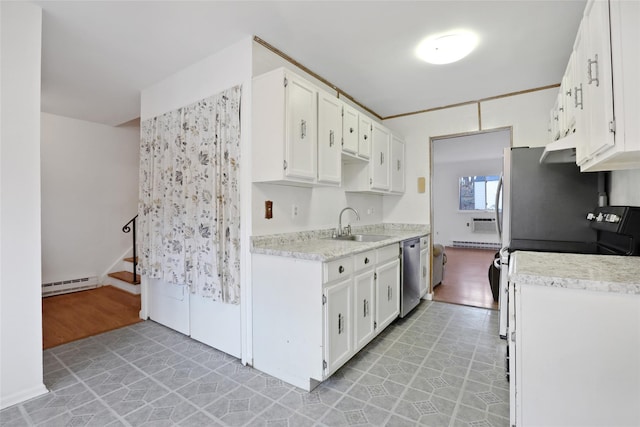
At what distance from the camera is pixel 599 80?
3.77 ft

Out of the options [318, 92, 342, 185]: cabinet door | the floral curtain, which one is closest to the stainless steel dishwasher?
[318, 92, 342, 185]: cabinet door

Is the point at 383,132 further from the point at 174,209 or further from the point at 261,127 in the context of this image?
the point at 174,209

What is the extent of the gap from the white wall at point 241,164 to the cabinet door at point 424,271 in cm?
225

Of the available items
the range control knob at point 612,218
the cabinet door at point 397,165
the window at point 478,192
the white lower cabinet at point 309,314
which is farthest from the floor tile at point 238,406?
the window at point 478,192

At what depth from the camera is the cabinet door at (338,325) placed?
195cm

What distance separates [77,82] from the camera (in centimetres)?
314

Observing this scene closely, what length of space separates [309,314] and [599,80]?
1822mm

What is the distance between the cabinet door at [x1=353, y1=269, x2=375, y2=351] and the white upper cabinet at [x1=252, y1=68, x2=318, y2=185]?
35.9 inches

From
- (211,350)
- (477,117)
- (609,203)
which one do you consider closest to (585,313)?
(609,203)

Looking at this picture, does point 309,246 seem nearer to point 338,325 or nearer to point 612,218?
point 338,325

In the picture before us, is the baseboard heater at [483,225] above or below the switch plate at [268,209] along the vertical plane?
below

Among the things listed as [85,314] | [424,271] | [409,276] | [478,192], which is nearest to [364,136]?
[409,276]

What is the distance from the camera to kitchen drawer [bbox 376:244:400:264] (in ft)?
8.64

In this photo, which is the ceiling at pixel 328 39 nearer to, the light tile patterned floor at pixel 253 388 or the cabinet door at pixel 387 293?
the cabinet door at pixel 387 293
